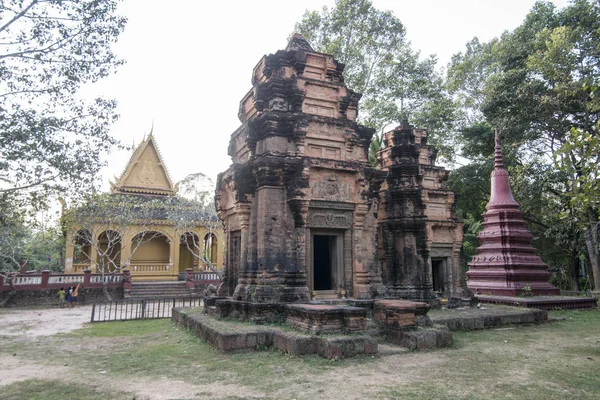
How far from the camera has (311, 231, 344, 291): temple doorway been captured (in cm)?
1131

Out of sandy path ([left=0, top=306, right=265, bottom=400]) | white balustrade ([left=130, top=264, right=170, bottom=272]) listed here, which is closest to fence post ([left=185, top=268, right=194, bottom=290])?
white balustrade ([left=130, top=264, right=170, bottom=272])

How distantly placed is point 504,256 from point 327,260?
27.0ft

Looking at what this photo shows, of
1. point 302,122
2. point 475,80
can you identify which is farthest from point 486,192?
point 302,122

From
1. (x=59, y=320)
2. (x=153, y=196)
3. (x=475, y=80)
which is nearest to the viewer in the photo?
(x=59, y=320)

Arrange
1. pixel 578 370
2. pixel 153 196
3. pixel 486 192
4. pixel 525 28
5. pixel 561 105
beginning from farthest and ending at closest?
pixel 153 196
pixel 486 192
pixel 525 28
pixel 561 105
pixel 578 370

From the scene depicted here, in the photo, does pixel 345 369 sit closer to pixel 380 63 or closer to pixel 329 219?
pixel 329 219

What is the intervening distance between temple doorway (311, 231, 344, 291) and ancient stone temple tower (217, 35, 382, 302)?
3 cm

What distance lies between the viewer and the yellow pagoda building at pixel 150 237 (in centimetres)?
2898

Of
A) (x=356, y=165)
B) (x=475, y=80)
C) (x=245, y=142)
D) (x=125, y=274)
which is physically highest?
(x=475, y=80)

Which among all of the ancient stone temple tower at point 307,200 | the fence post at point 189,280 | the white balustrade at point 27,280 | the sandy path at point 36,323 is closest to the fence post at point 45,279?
the white balustrade at point 27,280

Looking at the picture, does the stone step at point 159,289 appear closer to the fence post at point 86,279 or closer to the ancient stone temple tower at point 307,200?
the fence post at point 86,279

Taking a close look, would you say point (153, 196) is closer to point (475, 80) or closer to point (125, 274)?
point (125, 274)

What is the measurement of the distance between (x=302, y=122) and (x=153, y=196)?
25.0 metres

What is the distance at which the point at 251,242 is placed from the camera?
10.7 m
